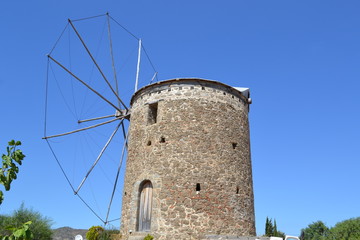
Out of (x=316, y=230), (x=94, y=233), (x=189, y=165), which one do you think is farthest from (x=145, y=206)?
(x=316, y=230)

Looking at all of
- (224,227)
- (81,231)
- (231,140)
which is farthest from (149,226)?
(81,231)

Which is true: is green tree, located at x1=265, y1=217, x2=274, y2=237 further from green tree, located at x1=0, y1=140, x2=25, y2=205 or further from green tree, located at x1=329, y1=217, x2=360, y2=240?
green tree, located at x1=0, y1=140, x2=25, y2=205

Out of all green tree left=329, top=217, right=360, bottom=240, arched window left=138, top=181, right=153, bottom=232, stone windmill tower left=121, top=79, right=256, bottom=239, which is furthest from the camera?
green tree left=329, top=217, right=360, bottom=240

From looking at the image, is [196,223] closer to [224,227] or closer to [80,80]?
[224,227]

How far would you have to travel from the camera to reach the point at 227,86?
49.2 ft

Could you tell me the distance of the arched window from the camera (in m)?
13.4

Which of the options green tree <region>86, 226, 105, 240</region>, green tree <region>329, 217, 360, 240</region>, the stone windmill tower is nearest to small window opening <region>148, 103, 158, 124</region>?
the stone windmill tower

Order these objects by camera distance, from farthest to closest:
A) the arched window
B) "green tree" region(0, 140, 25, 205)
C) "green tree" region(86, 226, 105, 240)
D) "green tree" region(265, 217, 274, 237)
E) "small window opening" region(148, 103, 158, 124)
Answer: "green tree" region(265, 217, 274, 237), "small window opening" region(148, 103, 158, 124), "green tree" region(86, 226, 105, 240), the arched window, "green tree" region(0, 140, 25, 205)

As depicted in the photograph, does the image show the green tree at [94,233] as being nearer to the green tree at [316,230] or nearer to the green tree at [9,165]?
the green tree at [9,165]

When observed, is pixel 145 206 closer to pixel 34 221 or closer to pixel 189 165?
pixel 189 165

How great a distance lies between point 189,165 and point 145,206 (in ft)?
7.95

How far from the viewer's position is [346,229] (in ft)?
110

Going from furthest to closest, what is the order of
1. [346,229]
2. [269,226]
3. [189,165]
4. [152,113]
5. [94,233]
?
[346,229] < [269,226] < [152,113] < [94,233] < [189,165]

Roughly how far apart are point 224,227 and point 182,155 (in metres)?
3.12
